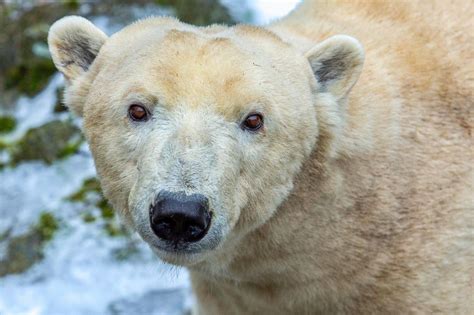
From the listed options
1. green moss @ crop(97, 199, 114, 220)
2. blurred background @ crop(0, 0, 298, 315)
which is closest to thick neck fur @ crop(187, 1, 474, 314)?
blurred background @ crop(0, 0, 298, 315)

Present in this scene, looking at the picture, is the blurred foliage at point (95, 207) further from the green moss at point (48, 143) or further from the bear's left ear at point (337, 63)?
the bear's left ear at point (337, 63)

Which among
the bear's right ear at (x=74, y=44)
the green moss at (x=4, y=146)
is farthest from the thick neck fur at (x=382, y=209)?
the green moss at (x=4, y=146)

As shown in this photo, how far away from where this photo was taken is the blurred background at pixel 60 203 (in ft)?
22.3

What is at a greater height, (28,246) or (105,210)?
(105,210)

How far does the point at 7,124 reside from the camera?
27.1 feet

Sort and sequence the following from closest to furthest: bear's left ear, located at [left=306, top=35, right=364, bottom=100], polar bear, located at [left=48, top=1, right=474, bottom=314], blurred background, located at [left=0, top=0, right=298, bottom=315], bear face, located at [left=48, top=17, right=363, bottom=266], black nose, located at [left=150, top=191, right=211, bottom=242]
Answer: black nose, located at [left=150, top=191, right=211, bottom=242], bear face, located at [left=48, top=17, right=363, bottom=266], polar bear, located at [left=48, top=1, right=474, bottom=314], bear's left ear, located at [left=306, top=35, right=364, bottom=100], blurred background, located at [left=0, top=0, right=298, bottom=315]

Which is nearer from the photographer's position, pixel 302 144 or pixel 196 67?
pixel 196 67

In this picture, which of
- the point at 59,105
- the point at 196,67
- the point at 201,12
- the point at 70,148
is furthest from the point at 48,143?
the point at 196,67

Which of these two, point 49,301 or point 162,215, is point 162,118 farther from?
point 49,301

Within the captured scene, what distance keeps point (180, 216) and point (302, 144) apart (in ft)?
2.73

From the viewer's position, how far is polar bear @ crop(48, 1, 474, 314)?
3.85 m

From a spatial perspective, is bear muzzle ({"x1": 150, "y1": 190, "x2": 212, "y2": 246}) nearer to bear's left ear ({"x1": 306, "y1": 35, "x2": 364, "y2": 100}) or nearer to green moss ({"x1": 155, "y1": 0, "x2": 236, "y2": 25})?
bear's left ear ({"x1": 306, "y1": 35, "x2": 364, "y2": 100})

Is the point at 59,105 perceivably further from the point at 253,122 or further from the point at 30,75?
the point at 253,122

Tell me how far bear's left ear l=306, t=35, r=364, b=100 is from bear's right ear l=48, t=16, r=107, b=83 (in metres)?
0.99
